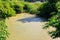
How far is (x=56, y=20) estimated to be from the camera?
4969 mm

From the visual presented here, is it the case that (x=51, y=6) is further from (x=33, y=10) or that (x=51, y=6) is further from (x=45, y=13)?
(x=33, y=10)

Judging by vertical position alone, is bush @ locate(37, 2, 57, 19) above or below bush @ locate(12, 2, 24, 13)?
above

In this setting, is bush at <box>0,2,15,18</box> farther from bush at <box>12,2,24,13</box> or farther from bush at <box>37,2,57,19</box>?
bush at <box>37,2,57,19</box>

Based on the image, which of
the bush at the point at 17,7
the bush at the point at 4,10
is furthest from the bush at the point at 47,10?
the bush at the point at 17,7

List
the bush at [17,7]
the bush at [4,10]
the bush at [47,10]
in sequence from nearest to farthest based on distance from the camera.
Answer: the bush at [4,10]
the bush at [47,10]
the bush at [17,7]

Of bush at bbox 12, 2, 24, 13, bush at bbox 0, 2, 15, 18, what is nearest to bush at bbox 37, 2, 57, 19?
bush at bbox 0, 2, 15, 18

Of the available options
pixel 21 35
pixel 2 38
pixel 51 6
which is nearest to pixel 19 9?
pixel 51 6

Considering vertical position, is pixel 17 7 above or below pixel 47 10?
below

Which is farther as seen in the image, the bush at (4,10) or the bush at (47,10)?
the bush at (47,10)

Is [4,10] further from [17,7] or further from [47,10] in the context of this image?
[17,7]

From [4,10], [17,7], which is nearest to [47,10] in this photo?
[17,7]

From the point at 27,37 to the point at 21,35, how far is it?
837mm

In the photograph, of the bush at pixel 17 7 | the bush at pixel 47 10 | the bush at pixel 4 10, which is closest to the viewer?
the bush at pixel 4 10

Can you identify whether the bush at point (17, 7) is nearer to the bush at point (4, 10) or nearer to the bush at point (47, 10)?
the bush at point (4, 10)
